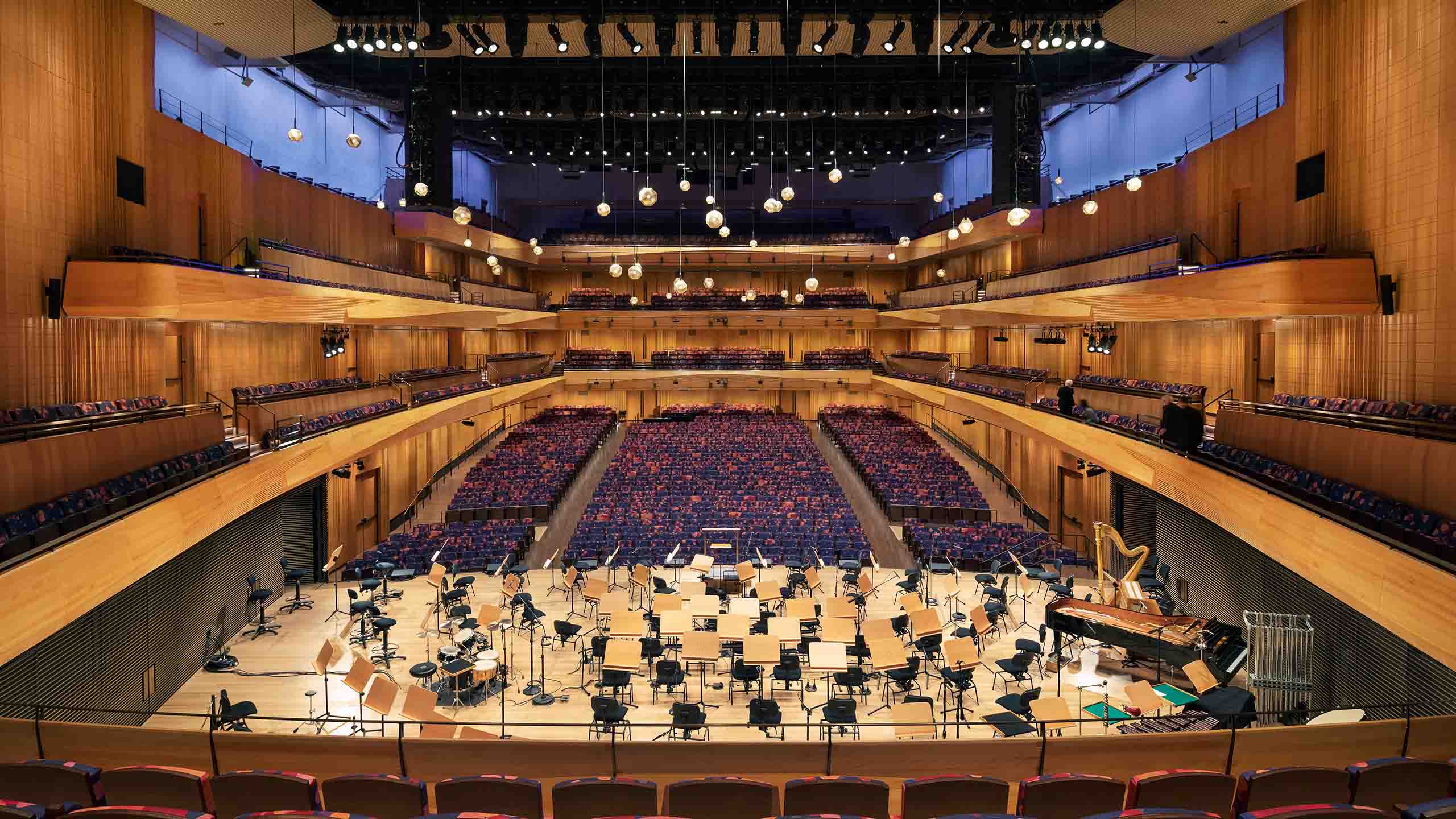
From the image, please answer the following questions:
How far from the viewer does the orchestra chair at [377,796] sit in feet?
13.4

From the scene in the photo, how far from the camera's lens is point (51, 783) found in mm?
4074

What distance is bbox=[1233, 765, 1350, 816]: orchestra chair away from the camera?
13.1 ft

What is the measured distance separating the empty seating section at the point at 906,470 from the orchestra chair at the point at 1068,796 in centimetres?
1341

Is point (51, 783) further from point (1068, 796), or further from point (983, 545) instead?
point (983, 545)

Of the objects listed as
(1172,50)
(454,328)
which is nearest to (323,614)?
(454,328)

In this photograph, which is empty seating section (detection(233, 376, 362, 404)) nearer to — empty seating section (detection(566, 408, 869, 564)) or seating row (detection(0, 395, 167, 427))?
seating row (detection(0, 395, 167, 427))

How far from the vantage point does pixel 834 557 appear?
47.1 ft

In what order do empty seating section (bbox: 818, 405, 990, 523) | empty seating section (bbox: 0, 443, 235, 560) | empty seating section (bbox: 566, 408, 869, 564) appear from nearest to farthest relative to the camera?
empty seating section (bbox: 0, 443, 235, 560)
empty seating section (bbox: 566, 408, 869, 564)
empty seating section (bbox: 818, 405, 990, 523)

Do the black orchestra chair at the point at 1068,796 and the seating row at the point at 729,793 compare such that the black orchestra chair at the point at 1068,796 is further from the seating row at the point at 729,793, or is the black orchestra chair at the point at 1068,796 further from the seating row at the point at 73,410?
the seating row at the point at 73,410

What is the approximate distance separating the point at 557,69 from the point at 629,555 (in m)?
9.90

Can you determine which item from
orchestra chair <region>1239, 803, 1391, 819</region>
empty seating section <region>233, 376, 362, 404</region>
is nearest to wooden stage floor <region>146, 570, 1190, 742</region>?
empty seating section <region>233, 376, 362, 404</region>

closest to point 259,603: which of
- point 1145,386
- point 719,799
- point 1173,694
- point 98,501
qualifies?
point 98,501

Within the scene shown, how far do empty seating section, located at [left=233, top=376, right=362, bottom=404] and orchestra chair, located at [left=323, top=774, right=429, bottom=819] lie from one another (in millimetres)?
10178

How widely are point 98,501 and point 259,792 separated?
18.6 feet
